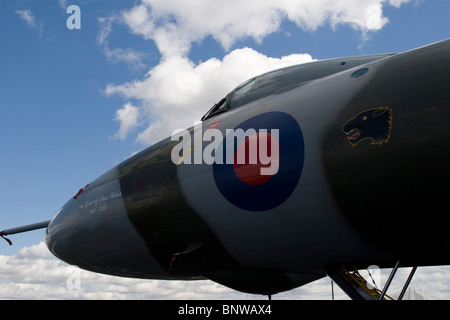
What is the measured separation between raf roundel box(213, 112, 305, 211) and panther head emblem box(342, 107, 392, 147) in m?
0.72

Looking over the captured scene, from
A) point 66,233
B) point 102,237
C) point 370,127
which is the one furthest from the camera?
point 66,233

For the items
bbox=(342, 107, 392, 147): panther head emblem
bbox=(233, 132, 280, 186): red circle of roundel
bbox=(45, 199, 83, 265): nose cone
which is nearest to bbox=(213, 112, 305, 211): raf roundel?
bbox=(233, 132, 280, 186): red circle of roundel

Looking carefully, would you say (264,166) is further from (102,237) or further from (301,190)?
(102,237)

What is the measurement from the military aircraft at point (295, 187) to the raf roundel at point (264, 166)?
0.06ft

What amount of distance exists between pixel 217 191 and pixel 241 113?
1613mm

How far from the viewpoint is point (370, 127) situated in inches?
213

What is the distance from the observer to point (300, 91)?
22.9 ft

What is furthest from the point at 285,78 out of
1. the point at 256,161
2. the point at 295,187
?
the point at 295,187

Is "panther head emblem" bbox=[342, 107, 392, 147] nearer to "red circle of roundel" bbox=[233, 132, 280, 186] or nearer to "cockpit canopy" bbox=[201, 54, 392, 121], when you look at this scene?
"red circle of roundel" bbox=[233, 132, 280, 186]

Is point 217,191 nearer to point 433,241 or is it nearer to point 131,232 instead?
point 131,232

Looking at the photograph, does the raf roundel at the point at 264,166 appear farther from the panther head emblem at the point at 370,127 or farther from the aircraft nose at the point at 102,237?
the aircraft nose at the point at 102,237

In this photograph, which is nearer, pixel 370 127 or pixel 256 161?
pixel 370 127

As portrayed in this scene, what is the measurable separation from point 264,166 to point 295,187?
591mm
